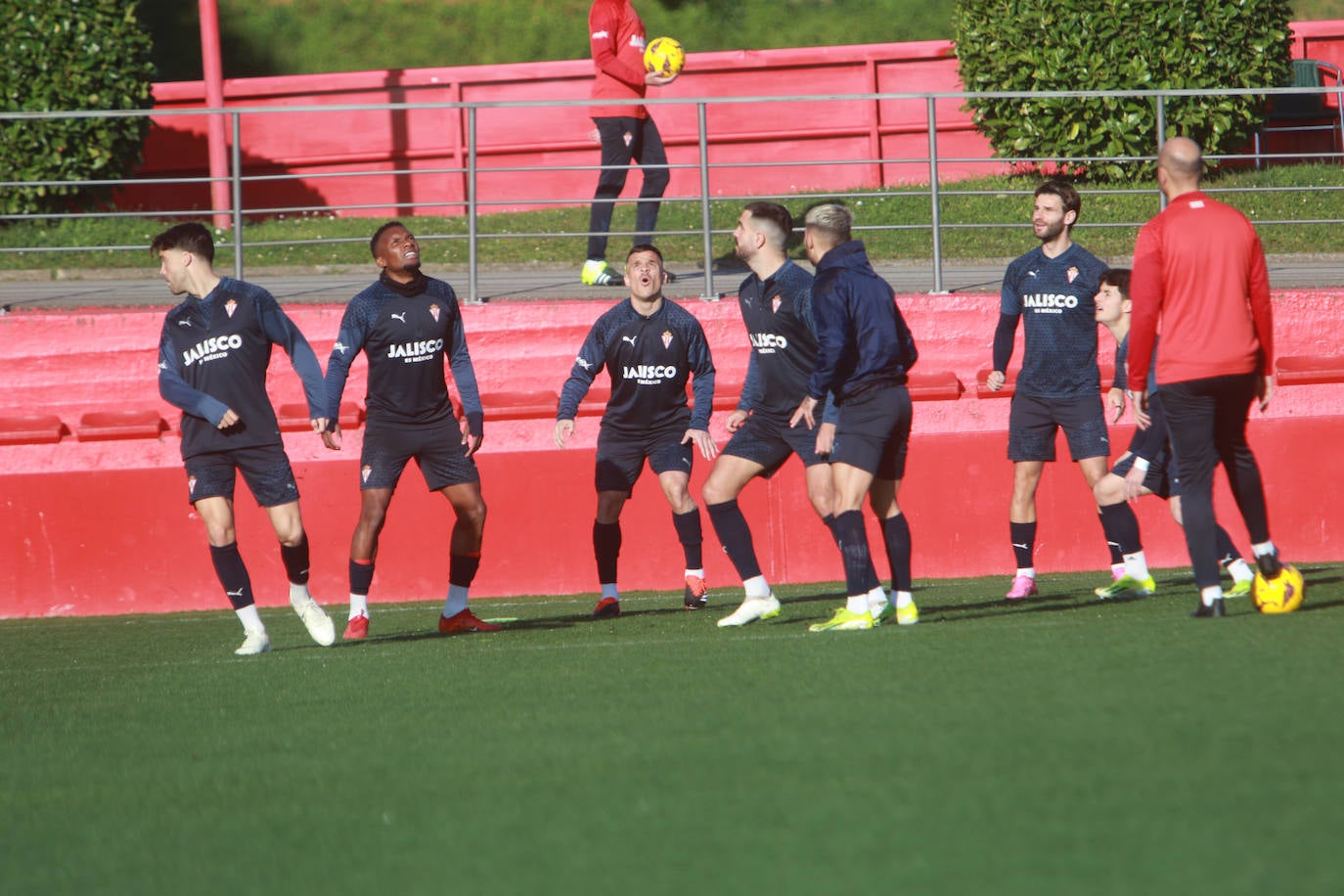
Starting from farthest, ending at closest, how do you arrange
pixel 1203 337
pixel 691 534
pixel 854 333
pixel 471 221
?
pixel 471 221 → pixel 691 534 → pixel 854 333 → pixel 1203 337

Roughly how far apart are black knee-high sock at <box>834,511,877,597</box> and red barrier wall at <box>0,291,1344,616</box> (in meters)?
3.74

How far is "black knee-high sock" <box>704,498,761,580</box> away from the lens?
862 centimetres

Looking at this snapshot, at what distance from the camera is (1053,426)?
8.93 m

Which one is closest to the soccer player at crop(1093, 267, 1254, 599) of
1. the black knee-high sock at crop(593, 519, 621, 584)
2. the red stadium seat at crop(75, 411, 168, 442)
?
the black knee-high sock at crop(593, 519, 621, 584)

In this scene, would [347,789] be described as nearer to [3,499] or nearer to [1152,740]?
[1152,740]

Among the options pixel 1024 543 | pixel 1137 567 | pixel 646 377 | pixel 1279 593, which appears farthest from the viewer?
pixel 646 377

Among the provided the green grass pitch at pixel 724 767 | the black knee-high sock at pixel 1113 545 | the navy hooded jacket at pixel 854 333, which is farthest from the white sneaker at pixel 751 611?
the black knee-high sock at pixel 1113 545

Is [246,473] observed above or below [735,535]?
above

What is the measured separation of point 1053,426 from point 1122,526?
674mm

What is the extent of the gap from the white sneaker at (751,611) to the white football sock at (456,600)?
4.82 feet

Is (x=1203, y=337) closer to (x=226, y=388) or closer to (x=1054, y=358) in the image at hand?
(x=1054, y=358)

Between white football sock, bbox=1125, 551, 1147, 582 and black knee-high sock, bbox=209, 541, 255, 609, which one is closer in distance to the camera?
black knee-high sock, bbox=209, 541, 255, 609

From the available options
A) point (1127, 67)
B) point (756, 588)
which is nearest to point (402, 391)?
point (756, 588)

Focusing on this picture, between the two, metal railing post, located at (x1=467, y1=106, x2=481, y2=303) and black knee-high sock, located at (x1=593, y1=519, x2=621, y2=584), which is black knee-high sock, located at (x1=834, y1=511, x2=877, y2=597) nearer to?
black knee-high sock, located at (x1=593, y1=519, x2=621, y2=584)
